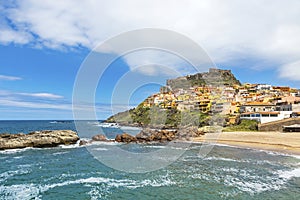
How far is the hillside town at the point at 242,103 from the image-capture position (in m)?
46.0

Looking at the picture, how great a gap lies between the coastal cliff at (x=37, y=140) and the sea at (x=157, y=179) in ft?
26.7

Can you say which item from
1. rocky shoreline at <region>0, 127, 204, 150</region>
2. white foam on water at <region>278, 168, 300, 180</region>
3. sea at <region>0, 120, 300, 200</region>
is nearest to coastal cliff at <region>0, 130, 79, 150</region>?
rocky shoreline at <region>0, 127, 204, 150</region>

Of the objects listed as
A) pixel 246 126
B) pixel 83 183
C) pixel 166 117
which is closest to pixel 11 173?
pixel 83 183

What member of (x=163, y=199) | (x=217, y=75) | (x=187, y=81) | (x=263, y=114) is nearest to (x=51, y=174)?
(x=163, y=199)

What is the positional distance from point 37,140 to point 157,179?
21.1 m

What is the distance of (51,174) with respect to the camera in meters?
16.0

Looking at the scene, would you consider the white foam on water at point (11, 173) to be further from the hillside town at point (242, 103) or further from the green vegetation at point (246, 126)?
the hillside town at point (242, 103)

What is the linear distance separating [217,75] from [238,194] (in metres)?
114

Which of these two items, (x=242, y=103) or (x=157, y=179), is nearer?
(x=157, y=179)

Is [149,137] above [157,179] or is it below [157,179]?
above

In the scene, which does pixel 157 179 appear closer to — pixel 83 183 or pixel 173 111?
pixel 83 183

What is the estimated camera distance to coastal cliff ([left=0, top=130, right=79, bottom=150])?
28.4 metres

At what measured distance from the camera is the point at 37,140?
29.8 metres

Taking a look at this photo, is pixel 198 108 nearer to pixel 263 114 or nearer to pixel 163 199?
pixel 263 114
